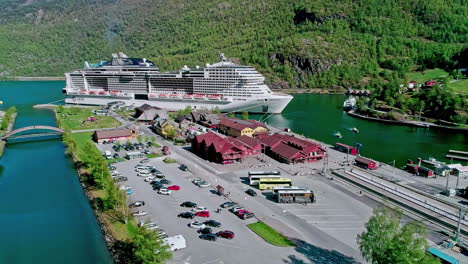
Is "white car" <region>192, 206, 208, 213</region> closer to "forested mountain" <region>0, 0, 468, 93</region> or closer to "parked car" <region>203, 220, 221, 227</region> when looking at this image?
"parked car" <region>203, 220, 221, 227</region>

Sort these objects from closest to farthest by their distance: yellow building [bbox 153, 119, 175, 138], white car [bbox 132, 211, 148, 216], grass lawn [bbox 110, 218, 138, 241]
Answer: grass lawn [bbox 110, 218, 138, 241] < white car [bbox 132, 211, 148, 216] < yellow building [bbox 153, 119, 175, 138]

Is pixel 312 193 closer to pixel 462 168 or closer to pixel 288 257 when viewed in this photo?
pixel 288 257

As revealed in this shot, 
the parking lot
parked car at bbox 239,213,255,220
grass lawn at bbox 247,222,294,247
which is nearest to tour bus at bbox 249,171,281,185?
the parking lot

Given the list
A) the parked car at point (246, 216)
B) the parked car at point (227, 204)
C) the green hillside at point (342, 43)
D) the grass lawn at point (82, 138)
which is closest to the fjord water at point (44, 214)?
the grass lawn at point (82, 138)

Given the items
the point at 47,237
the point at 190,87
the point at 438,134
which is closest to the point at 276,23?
the point at 190,87

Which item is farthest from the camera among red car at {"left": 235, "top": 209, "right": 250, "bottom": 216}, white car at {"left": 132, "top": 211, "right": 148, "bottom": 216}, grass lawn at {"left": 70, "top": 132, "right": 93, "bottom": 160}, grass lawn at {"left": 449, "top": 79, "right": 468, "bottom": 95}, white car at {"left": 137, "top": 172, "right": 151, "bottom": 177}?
grass lawn at {"left": 449, "top": 79, "right": 468, "bottom": 95}

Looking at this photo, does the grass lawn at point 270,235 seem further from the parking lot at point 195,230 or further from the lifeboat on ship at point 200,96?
the lifeboat on ship at point 200,96

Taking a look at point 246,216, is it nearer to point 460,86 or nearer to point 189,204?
point 189,204
